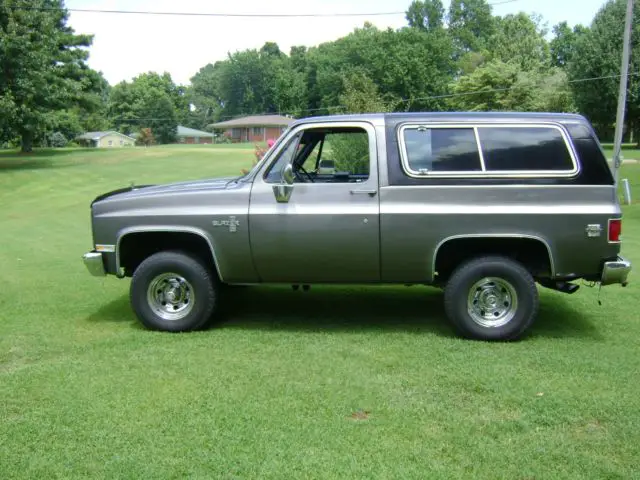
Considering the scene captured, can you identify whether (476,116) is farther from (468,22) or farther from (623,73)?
(468,22)

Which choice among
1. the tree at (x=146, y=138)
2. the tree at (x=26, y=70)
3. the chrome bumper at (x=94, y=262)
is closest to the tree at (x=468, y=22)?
the tree at (x=146, y=138)

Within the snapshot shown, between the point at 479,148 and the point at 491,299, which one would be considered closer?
the point at 479,148

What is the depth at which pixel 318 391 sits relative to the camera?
4.88 m

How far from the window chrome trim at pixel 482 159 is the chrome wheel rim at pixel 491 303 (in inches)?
38.3

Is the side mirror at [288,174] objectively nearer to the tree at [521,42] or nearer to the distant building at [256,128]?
the tree at [521,42]

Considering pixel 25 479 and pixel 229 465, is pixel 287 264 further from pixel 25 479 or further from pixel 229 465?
pixel 25 479

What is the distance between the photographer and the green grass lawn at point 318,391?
3.87m

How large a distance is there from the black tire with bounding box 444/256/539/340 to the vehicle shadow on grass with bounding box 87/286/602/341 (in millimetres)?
303

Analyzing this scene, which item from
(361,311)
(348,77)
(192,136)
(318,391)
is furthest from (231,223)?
(192,136)

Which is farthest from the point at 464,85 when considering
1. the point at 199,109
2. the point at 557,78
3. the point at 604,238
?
the point at 199,109

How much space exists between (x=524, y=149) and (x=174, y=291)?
3.58m

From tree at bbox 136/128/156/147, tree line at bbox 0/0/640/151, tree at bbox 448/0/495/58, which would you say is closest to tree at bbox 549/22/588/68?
tree line at bbox 0/0/640/151

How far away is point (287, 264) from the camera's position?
20.5 feet

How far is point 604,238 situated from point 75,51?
46687 millimetres
